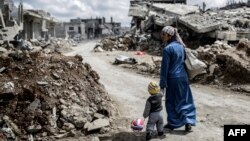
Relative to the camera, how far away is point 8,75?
8.16 metres

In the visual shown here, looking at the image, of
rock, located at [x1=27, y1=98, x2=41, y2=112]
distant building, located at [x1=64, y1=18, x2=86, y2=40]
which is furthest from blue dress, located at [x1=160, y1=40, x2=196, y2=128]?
distant building, located at [x1=64, y1=18, x2=86, y2=40]

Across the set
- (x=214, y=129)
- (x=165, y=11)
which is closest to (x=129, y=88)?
(x=214, y=129)

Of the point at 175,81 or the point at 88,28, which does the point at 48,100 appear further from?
the point at 88,28

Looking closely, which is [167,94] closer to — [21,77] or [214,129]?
[214,129]

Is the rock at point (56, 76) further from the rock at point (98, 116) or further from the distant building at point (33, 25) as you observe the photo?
the distant building at point (33, 25)

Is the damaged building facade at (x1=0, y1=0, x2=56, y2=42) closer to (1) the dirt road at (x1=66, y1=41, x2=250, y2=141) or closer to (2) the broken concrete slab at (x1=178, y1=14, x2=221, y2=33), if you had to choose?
(2) the broken concrete slab at (x1=178, y1=14, x2=221, y2=33)

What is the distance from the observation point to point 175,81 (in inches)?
242

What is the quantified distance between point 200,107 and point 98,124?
2.61 m

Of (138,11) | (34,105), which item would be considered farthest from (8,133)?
(138,11)

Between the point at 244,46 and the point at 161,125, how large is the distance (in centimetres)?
704

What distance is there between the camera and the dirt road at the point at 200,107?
20.8ft

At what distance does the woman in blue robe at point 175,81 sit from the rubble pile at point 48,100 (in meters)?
1.39

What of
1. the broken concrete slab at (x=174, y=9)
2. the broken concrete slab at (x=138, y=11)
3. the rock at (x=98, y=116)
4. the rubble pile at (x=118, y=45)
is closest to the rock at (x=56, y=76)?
the rock at (x=98, y=116)

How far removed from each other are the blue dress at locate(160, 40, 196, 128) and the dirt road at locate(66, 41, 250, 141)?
0.26m
